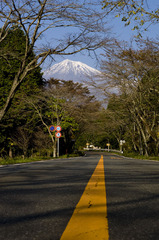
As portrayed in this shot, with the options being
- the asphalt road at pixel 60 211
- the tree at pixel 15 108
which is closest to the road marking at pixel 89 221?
the asphalt road at pixel 60 211

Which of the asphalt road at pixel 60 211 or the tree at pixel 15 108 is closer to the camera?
the asphalt road at pixel 60 211

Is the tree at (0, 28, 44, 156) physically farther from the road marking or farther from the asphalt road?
the road marking

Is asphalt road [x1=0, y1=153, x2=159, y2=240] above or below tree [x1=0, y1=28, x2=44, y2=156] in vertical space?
below

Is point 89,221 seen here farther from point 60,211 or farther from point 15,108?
point 15,108

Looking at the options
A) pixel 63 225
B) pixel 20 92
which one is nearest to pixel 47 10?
pixel 63 225

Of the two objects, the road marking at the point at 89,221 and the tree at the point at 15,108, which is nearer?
the road marking at the point at 89,221

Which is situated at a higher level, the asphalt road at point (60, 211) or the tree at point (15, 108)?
the tree at point (15, 108)

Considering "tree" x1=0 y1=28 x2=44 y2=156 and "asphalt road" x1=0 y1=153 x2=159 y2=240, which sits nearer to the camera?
"asphalt road" x1=0 y1=153 x2=159 y2=240

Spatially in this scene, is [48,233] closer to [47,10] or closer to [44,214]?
[44,214]

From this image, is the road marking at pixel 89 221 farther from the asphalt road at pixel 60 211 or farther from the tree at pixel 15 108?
the tree at pixel 15 108

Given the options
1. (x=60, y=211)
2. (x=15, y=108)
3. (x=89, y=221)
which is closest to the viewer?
(x=89, y=221)

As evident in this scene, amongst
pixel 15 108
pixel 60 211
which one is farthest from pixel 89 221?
pixel 15 108

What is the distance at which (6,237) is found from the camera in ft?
7.94

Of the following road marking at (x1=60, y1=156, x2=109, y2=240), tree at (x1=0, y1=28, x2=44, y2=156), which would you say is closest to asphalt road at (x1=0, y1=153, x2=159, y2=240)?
road marking at (x1=60, y1=156, x2=109, y2=240)
